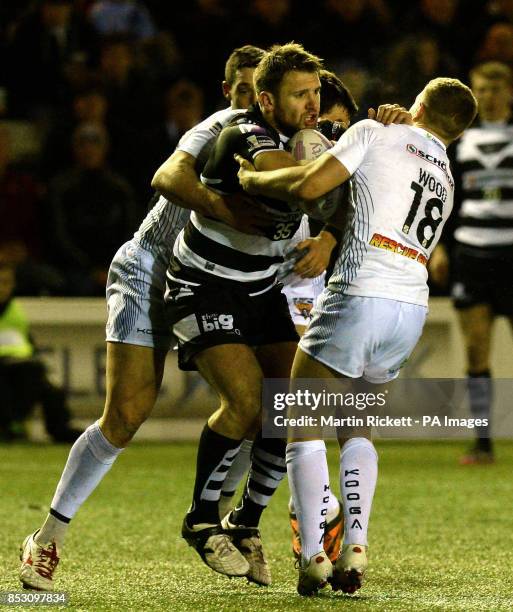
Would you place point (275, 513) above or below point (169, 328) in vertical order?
below

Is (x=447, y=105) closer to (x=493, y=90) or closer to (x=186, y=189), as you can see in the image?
(x=186, y=189)

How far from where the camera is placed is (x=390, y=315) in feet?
15.8

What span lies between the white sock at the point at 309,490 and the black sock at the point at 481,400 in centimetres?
452

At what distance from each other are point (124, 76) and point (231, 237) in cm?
821

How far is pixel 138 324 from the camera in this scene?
5.28 metres

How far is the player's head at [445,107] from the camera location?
4.93 meters

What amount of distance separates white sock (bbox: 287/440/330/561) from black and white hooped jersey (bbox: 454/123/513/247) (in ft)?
15.2

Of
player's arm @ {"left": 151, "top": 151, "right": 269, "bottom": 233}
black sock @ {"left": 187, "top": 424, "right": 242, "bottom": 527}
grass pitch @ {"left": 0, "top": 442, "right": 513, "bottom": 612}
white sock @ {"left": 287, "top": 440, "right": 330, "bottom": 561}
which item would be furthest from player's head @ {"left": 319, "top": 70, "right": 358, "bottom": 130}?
grass pitch @ {"left": 0, "top": 442, "right": 513, "bottom": 612}

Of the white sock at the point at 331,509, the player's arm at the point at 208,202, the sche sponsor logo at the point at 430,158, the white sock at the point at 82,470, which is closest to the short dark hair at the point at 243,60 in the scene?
the player's arm at the point at 208,202

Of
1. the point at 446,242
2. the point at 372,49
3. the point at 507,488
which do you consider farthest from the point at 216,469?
the point at 372,49

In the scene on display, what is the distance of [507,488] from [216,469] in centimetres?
337

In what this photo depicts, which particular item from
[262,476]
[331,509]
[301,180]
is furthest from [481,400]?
[301,180]

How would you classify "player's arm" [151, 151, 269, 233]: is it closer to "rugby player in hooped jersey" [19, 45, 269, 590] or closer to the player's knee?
"rugby player in hooped jersey" [19, 45, 269, 590]

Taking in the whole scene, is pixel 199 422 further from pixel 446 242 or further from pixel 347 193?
pixel 347 193
